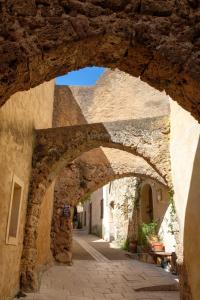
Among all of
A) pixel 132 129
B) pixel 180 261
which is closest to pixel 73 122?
pixel 132 129

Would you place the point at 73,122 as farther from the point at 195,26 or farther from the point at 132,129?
the point at 195,26

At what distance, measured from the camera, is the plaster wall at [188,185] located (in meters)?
4.34

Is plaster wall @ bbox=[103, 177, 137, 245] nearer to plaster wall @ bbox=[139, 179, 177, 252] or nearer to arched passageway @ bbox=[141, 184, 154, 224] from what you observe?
arched passageway @ bbox=[141, 184, 154, 224]

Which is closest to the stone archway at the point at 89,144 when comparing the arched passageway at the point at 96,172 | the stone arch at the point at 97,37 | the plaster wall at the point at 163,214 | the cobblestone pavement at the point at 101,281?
the cobblestone pavement at the point at 101,281

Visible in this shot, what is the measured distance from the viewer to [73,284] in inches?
254

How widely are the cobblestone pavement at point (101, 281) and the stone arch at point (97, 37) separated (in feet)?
13.8

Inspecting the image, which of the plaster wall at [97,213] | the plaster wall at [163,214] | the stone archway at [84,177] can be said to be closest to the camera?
the stone archway at [84,177]

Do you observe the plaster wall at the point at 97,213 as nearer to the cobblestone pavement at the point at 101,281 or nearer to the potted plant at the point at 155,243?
the potted plant at the point at 155,243

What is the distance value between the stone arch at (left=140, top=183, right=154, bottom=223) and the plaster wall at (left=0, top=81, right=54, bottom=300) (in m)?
7.30

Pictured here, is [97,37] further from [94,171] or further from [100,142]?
[94,171]

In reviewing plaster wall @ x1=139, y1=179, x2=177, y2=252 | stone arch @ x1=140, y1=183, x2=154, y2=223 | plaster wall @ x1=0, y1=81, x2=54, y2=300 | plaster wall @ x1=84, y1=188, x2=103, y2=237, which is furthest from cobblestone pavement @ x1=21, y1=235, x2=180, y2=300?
plaster wall @ x1=84, y1=188, x2=103, y2=237

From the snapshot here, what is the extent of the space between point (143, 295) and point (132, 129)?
10.7 feet

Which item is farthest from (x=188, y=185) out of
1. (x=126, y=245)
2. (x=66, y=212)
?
(x=126, y=245)

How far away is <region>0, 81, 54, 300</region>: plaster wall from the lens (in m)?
4.23
